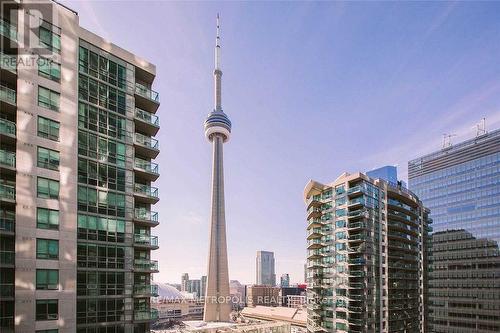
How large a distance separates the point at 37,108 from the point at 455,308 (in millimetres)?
127523

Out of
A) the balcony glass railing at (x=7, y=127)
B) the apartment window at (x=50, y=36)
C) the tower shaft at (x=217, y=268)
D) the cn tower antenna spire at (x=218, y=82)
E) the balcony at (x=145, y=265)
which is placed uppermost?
the cn tower antenna spire at (x=218, y=82)

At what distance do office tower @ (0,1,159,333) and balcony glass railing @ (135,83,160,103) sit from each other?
2.63 ft

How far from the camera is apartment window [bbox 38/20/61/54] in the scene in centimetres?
3425

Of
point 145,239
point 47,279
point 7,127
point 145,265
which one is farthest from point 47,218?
point 145,265

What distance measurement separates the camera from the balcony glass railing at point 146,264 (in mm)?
40622

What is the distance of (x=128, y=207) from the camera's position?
39906 millimetres

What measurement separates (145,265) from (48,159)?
15583 mm

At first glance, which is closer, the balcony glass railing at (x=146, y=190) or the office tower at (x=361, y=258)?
the balcony glass railing at (x=146, y=190)

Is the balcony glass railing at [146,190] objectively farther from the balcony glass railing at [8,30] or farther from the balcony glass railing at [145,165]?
the balcony glass railing at [8,30]

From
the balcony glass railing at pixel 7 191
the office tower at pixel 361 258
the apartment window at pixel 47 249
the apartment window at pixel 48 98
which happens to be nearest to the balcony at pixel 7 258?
the apartment window at pixel 47 249

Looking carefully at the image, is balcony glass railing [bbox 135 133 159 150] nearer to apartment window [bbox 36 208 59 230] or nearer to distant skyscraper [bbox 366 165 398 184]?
apartment window [bbox 36 208 59 230]

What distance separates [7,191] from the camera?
3044cm

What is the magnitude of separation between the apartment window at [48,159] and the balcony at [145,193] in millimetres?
9580

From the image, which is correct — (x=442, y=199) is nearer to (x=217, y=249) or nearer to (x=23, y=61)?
(x=217, y=249)
